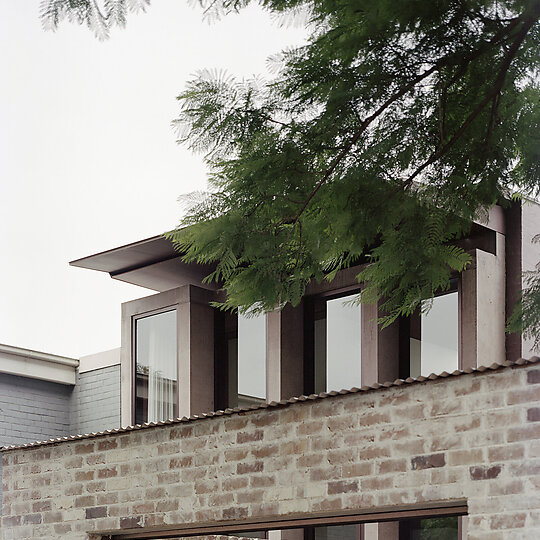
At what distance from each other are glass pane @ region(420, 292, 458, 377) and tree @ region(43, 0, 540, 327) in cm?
440

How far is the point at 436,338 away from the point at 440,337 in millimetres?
51

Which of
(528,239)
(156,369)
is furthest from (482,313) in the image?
(156,369)

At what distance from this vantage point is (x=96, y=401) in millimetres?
14805

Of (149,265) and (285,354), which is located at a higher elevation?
(149,265)

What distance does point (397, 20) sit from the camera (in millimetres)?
4047

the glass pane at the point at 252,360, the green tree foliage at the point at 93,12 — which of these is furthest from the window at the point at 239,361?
the green tree foliage at the point at 93,12

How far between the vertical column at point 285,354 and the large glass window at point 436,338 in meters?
1.29

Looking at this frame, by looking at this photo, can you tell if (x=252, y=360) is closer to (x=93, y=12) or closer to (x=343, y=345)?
(x=343, y=345)

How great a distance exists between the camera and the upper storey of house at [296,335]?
9.42m

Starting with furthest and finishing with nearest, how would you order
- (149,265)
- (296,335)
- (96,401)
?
1. (96,401)
2. (149,265)
3. (296,335)

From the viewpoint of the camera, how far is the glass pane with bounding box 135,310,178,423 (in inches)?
462

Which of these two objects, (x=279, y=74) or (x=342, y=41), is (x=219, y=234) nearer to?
(x=279, y=74)

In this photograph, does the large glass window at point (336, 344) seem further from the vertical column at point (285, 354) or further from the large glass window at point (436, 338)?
the large glass window at point (436, 338)

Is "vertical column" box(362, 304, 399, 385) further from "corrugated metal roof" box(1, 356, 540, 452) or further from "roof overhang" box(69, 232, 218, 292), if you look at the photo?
"corrugated metal roof" box(1, 356, 540, 452)
